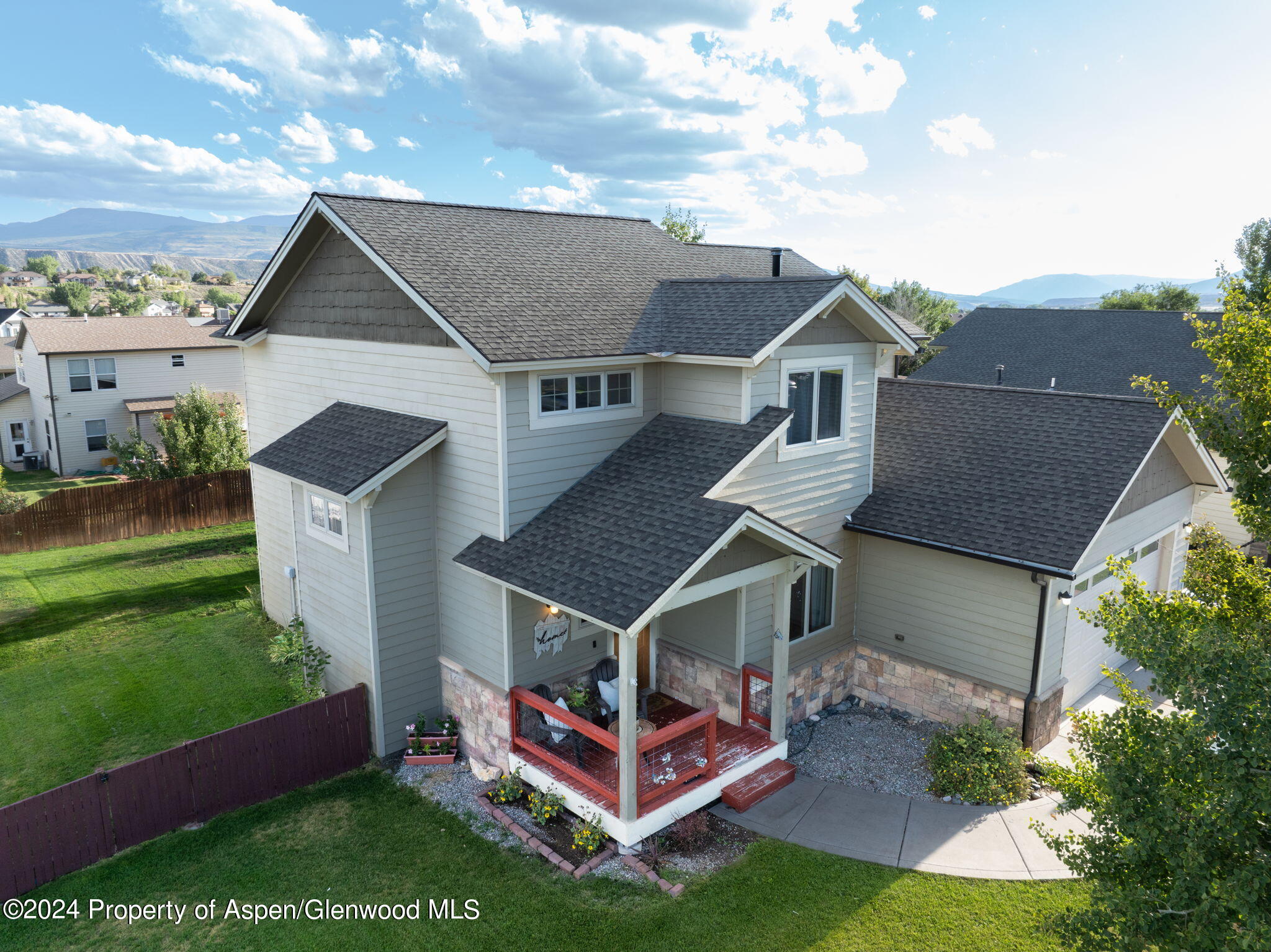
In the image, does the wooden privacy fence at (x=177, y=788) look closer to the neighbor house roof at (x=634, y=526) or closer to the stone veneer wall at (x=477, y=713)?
the stone veneer wall at (x=477, y=713)

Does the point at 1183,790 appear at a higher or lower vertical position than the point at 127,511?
higher

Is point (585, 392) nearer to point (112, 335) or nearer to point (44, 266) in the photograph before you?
point (112, 335)

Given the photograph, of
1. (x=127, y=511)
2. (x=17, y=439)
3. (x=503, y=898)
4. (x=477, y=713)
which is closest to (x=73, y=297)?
(x=17, y=439)

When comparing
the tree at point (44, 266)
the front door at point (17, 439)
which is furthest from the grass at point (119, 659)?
the tree at point (44, 266)

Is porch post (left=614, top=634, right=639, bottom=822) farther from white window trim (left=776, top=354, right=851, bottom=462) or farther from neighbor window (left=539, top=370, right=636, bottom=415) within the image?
white window trim (left=776, top=354, right=851, bottom=462)

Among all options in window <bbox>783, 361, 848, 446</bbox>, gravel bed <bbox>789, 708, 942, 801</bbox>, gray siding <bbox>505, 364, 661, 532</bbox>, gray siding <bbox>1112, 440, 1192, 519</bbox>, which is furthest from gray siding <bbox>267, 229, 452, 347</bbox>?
gray siding <bbox>1112, 440, 1192, 519</bbox>

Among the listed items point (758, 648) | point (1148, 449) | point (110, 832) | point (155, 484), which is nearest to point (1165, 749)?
point (758, 648)
